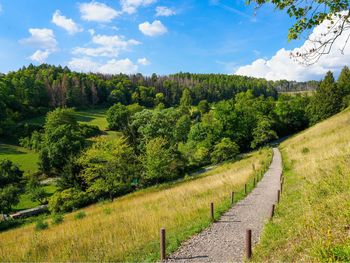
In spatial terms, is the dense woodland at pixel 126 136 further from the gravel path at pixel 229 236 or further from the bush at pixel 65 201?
the gravel path at pixel 229 236

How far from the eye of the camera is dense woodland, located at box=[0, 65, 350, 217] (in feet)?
108

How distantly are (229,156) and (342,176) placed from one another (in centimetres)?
4162

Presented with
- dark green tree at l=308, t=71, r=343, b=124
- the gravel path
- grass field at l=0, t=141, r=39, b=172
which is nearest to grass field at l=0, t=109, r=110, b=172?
grass field at l=0, t=141, r=39, b=172

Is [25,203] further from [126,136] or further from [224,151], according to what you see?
[224,151]

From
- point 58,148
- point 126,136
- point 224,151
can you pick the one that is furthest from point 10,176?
point 224,151

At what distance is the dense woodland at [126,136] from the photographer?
108 feet

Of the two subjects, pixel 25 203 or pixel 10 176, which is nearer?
pixel 25 203

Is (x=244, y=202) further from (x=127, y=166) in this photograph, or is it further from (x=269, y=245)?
(x=127, y=166)

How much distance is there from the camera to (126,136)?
189 ft

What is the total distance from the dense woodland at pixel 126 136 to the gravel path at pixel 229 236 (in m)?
19.9

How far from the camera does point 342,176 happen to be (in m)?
9.34

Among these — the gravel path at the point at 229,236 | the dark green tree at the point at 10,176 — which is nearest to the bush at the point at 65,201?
the dark green tree at the point at 10,176

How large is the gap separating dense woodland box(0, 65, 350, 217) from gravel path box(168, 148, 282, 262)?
1987 cm

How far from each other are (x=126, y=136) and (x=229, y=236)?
160 feet
